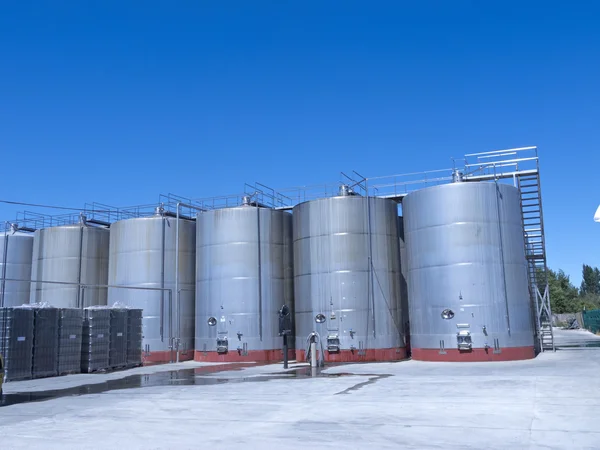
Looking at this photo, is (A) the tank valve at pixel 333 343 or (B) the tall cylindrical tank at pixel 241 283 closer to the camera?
(A) the tank valve at pixel 333 343

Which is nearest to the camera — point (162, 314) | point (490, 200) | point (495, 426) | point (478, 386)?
point (495, 426)

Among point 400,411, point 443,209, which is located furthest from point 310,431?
point 443,209

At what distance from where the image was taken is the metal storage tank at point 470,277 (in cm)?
2762

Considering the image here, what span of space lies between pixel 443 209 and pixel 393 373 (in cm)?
992

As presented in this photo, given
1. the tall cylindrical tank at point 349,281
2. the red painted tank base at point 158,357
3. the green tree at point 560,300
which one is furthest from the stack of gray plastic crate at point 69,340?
the green tree at point 560,300

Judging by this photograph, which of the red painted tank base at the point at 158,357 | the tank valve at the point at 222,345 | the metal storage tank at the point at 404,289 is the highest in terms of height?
the metal storage tank at the point at 404,289

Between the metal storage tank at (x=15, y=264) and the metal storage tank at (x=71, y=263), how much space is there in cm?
243

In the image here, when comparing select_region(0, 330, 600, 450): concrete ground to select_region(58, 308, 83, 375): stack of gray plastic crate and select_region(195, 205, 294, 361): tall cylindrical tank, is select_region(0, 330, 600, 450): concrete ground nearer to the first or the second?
select_region(58, 308, 83, 375): stack of gray plastic crate

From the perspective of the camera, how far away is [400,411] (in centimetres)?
1336

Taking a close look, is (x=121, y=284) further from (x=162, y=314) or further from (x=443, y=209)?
(x=443, y=209)

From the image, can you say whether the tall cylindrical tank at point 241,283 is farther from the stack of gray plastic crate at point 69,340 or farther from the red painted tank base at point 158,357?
the stack of gray plastic crate at point 69,340

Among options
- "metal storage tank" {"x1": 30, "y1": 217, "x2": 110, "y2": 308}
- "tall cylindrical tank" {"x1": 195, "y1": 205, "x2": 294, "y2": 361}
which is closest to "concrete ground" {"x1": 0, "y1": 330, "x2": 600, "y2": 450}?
"tall cylindrical tank" {"x1": 195, "y1": 205, "x2": 294, "y2": 361}

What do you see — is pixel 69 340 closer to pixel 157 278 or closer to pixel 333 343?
pixel 157 278

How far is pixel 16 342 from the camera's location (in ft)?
79.0
